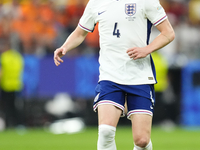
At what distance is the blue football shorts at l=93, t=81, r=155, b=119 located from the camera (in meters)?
5.00

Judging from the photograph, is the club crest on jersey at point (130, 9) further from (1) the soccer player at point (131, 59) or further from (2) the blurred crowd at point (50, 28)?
(2) the blurred crowd at point (50, 28)

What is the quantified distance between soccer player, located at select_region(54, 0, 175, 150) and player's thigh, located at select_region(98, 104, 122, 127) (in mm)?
11

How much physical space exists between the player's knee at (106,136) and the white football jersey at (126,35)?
56 centimetres

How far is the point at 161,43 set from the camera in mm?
5066

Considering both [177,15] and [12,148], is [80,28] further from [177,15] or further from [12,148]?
[177,15]

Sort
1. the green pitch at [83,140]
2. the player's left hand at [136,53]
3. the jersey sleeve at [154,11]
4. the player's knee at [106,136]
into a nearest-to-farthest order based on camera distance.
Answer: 1. the player's knee at [106,136]
2. the player's left hand at [136,53]
3. the jersey sleeve at [154,11]
4. the green pitch at [83,140]

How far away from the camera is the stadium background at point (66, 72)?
1191 cm

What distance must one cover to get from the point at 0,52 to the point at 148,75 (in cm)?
763

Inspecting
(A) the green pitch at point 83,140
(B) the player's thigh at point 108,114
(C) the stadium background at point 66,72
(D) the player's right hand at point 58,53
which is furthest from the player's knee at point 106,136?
(C) the stadium background at point 66,72

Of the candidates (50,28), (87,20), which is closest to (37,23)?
(50,28)

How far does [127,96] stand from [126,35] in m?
0.68

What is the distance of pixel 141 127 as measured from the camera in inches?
194

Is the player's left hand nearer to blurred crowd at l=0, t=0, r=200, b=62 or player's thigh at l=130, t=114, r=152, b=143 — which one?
player's thigh at l=130, t=114, r=152, b=143

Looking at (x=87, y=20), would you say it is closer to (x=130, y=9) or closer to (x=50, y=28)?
(x=130, y=9)
